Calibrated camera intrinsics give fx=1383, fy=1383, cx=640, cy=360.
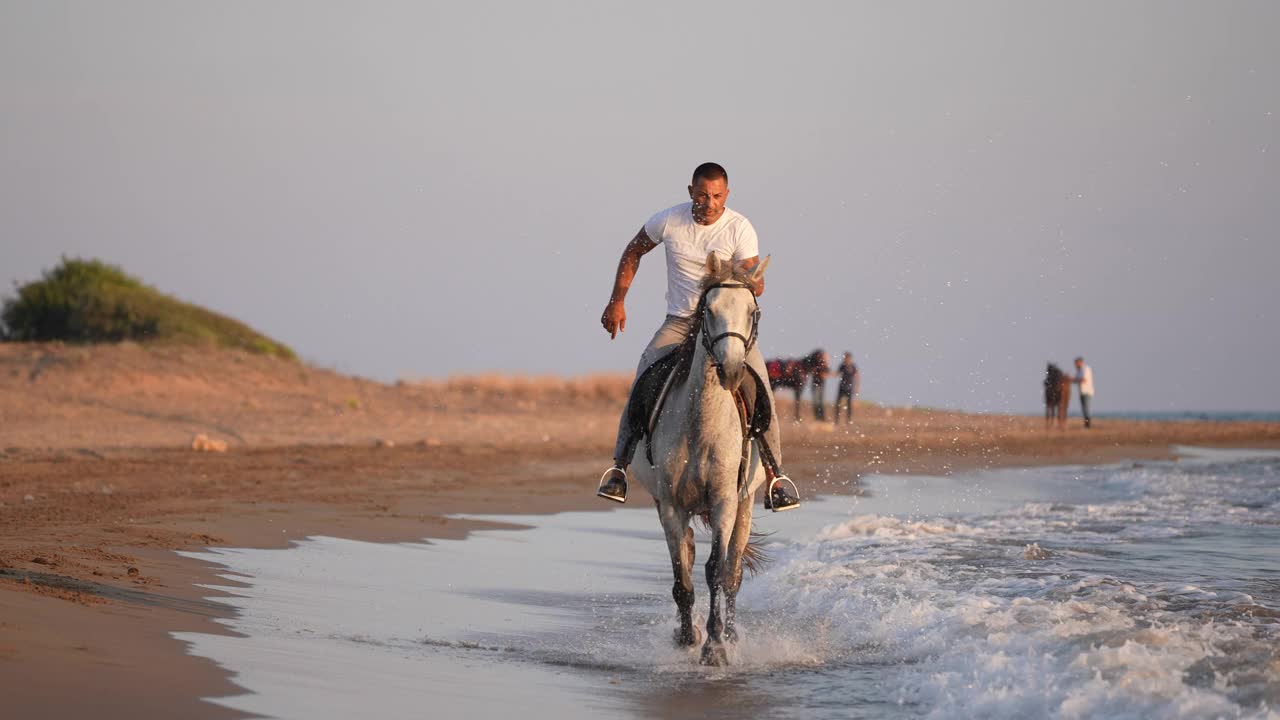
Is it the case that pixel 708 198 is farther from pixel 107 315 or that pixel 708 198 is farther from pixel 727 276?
pixel 107 315

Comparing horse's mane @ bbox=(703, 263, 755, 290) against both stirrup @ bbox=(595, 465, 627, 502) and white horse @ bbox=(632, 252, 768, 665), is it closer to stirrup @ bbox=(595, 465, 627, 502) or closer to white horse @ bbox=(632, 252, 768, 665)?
white horse @ bbox=(632, 252, 768, 665)

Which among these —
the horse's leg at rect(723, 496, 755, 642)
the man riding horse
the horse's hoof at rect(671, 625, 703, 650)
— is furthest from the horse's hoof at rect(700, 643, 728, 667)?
the man riding horse

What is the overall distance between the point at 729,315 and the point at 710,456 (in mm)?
998

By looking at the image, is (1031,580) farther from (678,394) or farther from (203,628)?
(203,628)

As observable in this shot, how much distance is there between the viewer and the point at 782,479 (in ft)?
27.5

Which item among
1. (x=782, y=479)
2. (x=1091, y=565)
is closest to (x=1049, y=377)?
(x=1091, y=565)

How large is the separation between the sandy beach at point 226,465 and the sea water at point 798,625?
1.66ft

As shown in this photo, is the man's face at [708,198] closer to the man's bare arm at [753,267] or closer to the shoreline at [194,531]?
the man's bare arm at [753,267]

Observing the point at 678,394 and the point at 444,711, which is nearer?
the point at 444,711

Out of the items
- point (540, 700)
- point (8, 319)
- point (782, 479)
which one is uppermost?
point (8, 319)

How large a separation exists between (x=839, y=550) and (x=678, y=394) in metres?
5.06

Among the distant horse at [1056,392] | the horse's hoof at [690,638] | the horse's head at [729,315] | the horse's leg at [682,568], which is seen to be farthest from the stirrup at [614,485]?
the distant horse at [1056,392]

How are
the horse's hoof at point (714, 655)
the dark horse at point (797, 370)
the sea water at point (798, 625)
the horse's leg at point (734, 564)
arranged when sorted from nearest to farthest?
the sea water at point (798, 625)
the horse's hoof at point (714, 655)
the horse's leg at point (734, 564)
the dark horse at point (797, 370)

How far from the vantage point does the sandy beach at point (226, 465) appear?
636 centimetres
